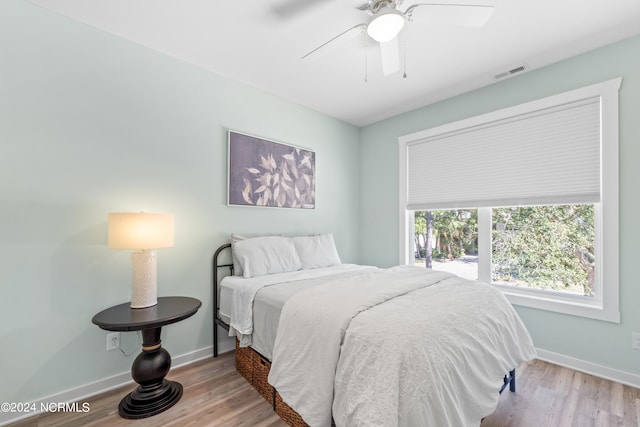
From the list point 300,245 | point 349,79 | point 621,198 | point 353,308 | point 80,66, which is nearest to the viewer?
point 353,308

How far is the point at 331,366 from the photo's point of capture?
4.52 ft

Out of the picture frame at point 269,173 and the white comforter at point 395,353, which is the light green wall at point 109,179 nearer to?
the picture frame at point 269,173

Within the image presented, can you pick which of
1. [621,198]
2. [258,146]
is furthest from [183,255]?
[621,198]

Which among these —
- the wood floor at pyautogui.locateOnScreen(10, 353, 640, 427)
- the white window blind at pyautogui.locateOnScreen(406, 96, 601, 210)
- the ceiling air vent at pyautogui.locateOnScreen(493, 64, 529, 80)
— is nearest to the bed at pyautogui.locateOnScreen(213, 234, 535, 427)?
the wood floor at pyautogui.locateOnScreen(10, 353, 640, 427)

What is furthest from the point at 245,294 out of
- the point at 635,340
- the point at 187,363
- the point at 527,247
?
the point at 635,340

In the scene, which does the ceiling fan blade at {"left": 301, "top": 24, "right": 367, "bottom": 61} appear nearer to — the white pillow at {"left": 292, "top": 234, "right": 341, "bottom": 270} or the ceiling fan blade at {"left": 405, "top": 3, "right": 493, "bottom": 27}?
the ceiling fan blade at {"left": 405, "top": 3, "right": 493, "bottom": 27}

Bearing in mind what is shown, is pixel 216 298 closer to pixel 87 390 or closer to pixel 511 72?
pixel 87 390

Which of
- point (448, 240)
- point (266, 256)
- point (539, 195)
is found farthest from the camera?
point (448, 240)

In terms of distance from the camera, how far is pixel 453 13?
162cm

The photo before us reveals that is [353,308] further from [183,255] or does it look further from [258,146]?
[258,146]

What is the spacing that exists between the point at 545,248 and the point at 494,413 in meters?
1.70

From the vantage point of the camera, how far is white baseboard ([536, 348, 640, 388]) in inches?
84.8

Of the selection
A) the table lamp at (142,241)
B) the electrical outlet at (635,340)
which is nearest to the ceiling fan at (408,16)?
the table lamp at (142,241)

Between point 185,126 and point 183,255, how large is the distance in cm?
120
